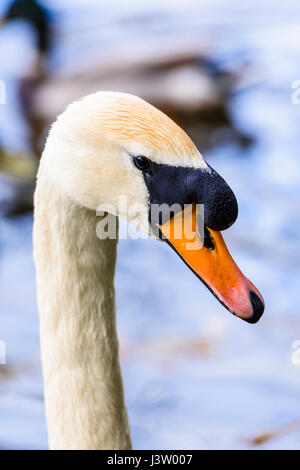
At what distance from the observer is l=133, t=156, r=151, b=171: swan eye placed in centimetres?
116

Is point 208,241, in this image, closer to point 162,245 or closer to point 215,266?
point 215,266

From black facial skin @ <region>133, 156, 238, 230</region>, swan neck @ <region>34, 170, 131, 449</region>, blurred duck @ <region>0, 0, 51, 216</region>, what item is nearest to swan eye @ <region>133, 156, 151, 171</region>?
black facial skin @ <region>133, 156, 238, 230</region>

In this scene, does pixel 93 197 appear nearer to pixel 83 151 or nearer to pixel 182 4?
pixel 83 151

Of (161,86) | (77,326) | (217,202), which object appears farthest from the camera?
(161,86)

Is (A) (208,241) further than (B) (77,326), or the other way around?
(B) (77,326)

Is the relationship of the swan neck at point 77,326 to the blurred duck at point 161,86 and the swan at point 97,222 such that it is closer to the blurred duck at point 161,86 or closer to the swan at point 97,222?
the swan at point 97,222

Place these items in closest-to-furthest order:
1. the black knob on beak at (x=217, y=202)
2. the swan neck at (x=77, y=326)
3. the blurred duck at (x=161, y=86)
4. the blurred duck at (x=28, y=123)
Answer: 1. the black knob on beak at (x=217, y=202)
2. the swan neck at (x=77, y=326)
3. the blurred duck at (x=28, y=123)
4. the blurred duck at (x=161, y=86)

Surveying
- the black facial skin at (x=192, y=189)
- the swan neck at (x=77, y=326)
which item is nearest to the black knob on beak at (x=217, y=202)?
the black facial skin at (x=192, y=189)

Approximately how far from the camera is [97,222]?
1233 mm

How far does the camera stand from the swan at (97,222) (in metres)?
→ 1.15

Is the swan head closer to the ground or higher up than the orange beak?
higher up

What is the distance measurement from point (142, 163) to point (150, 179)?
2 centimetres

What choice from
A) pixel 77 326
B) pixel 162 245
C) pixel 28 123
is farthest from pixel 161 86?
pixel 77 326

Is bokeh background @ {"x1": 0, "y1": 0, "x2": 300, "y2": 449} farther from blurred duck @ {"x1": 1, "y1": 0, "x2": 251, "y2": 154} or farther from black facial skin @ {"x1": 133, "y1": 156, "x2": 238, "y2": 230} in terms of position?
black facial skin @ {"x1": 133, "y1": 156, "x2": 238, "y2": 230}
